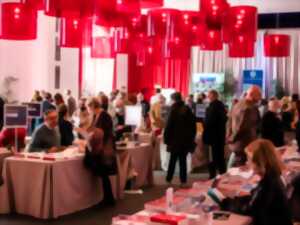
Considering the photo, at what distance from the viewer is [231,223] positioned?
132 inches

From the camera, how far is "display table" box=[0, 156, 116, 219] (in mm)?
6000

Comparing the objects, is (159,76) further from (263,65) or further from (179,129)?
(179,129)

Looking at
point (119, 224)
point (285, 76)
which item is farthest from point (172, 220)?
point (285, 76)

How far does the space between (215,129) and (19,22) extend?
12.4 feet

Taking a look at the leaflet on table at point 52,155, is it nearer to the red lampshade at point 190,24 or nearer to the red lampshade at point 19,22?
the red lampshade at point 19,22

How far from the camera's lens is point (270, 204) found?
329 cm

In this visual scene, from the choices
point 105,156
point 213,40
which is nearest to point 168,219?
point 105,156

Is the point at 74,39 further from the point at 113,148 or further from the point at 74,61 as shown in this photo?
the point at 74,61

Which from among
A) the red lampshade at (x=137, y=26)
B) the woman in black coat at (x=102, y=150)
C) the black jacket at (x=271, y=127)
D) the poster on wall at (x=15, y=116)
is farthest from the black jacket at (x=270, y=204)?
the red lampshade at (x=137, y=26)

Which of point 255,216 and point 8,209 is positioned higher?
point 255,216

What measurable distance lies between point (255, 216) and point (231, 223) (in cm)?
15

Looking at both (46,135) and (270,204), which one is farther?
(46,135)

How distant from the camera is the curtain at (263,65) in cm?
1681

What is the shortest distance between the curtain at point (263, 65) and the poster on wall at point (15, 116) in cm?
1092
